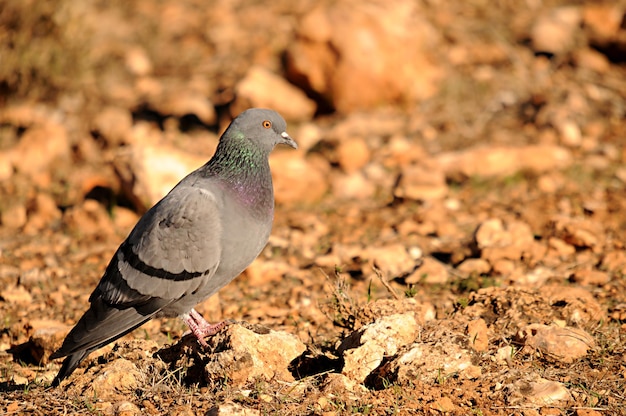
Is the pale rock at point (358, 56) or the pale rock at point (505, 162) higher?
the pale rock at point (358, 56)

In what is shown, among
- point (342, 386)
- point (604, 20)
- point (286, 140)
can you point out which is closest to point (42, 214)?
point (286, 140)

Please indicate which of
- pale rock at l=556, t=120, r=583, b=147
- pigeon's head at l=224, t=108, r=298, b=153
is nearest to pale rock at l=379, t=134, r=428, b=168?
pale rock at l=556, t=120, r=583, b=147

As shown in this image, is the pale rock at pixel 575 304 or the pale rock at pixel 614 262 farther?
the pale rock at pixel 614 262

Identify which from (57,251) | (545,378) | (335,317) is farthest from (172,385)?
(57,251)

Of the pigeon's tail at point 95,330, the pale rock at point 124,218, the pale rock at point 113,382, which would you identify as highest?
the pigeon's tail at point 95,330

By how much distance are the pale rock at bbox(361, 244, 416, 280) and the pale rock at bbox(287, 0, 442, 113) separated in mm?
3572

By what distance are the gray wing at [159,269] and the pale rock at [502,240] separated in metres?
2.48

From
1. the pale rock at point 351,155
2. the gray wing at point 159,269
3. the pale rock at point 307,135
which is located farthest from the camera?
the pale rock at point 307,135

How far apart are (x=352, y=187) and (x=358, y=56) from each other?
206 cm

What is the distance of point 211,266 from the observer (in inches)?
165

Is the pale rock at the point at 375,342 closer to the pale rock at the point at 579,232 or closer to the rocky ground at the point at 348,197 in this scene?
the rocky ground at the point at 348,197

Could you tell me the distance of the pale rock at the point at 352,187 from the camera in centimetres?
766

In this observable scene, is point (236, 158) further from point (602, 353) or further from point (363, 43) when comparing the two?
point (363, 43)

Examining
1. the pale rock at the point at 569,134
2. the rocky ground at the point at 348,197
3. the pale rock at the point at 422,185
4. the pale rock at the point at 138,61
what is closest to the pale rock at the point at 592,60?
the rocky ground at the point at 348,197
